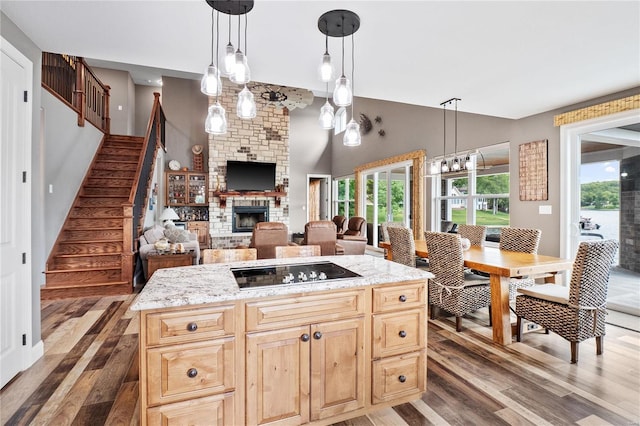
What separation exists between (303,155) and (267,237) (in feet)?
19.9

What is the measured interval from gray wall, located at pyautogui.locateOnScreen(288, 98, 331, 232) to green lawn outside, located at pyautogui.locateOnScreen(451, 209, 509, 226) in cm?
548

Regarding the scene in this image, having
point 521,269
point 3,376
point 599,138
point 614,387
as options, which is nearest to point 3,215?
point 3,376

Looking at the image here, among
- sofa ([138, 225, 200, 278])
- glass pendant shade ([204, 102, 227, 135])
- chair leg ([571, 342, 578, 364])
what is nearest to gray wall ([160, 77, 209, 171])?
sofa ([138, 225, 200, 278])

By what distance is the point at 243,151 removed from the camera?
9289 millimetres

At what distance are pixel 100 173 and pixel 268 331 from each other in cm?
619

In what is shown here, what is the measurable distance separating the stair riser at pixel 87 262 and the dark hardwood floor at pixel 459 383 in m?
1.46

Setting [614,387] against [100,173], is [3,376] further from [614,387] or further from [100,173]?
[100,173]

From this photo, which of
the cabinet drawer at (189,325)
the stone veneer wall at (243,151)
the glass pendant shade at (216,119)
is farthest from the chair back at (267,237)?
the stone veneer wall at (243,151)

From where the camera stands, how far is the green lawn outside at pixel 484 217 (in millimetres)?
4961

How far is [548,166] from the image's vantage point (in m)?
4.14

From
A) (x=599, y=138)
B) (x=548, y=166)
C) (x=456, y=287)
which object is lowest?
(x=456, y=287)

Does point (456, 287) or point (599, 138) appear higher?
point (599, 138)

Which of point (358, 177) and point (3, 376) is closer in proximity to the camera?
point (3, 376)

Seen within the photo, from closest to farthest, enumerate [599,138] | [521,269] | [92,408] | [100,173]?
1. [92,408]
2. [521,269]
3. [599,138]
4. [100,173]
